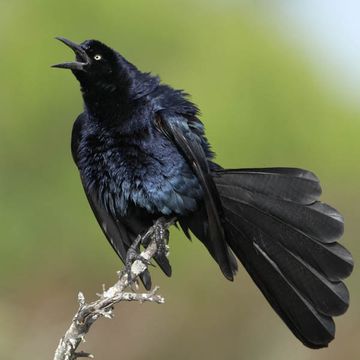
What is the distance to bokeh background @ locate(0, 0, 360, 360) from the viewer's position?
1029 centimetres

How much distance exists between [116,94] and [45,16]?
1009 centimetres

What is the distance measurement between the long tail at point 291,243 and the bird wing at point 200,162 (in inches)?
7.6

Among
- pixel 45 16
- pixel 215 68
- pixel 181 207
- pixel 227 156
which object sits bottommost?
pixel 181 207

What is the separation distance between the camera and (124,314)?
1028cm

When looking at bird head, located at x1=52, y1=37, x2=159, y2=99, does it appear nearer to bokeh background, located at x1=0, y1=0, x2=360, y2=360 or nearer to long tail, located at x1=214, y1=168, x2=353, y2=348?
long tail, located at x1=214, y1=168, x2=353, y2=348

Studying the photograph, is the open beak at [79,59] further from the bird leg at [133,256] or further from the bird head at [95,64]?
the bird leg at [133,256]

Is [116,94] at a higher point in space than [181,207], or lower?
higher

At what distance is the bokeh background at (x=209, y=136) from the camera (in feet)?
33.8

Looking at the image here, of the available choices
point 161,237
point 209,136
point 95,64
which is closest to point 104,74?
point 95,64

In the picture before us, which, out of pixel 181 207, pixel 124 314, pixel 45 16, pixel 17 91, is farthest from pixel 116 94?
Answer: pixel 45 16

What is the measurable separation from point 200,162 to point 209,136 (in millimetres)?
7940

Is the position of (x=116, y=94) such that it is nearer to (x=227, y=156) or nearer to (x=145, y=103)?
(x=145, y=103)

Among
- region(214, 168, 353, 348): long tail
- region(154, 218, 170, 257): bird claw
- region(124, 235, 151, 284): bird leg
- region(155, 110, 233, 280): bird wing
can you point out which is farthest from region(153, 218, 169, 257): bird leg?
region(214, 168, 353, 348): long tail

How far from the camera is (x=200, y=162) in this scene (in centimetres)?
503
